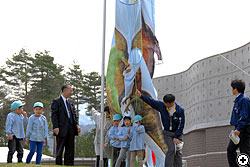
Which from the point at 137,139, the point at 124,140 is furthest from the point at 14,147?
the point at 137,139

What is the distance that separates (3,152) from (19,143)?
1029 centimetres

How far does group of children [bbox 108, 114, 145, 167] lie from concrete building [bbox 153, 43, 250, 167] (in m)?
19.6

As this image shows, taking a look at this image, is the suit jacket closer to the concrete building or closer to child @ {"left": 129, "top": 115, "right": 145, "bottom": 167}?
child @ {"left": 129, "top": 115, "right": 145, "bottom": 167}

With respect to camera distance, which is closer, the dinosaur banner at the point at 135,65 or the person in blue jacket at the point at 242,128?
the person in blue jacket at the point at 242,128

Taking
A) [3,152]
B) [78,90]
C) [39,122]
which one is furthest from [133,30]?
[78,90]

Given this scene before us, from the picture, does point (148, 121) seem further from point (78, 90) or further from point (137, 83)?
point (78, 90)

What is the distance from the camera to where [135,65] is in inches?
343

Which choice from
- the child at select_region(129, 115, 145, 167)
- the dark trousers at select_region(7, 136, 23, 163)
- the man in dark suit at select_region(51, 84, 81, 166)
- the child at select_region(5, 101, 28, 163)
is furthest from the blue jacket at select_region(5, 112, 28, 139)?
the child at select_region(129, 115, 145, 167)

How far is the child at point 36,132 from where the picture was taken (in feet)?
27.7

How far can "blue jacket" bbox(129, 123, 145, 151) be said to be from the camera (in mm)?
7555

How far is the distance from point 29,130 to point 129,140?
7.24 feet

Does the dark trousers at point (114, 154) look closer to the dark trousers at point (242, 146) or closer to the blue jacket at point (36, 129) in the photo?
the blue jacket at point (36, 129)

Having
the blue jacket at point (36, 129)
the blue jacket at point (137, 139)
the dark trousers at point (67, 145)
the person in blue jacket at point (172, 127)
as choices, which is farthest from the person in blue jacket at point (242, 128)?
the blue jacket at point (36, 129)

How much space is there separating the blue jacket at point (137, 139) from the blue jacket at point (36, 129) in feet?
6.91
